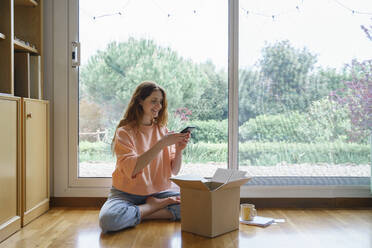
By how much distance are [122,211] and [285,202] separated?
1.25 meters

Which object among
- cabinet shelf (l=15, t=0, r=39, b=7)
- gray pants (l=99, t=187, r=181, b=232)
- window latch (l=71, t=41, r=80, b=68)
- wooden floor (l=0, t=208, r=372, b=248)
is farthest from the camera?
window latch (l=71, t=41, r=80, b=68)

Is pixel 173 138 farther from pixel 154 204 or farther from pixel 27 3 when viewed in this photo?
pixel 27 3

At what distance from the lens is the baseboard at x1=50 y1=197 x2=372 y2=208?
9.12 ft

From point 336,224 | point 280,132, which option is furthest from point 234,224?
point 280,132

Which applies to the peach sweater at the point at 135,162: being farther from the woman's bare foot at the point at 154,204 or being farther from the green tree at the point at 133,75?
the green tree at the point at 133,75

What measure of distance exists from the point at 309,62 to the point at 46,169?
1993 mm

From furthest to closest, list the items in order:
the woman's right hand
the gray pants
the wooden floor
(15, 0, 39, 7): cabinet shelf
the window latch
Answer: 1. the window latch
2. (15, 0, 39, 7): cabinet shelf
3. the woman's right hand
4. the gray pants
5. the wooden floor

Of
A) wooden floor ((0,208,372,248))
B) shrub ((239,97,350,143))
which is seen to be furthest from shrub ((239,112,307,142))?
wooden floor ((0,208,372,248))

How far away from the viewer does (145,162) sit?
225 centimetres

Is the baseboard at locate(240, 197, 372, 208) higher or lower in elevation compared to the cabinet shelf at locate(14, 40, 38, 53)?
lower

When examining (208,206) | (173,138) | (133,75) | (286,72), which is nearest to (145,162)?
(173,138)

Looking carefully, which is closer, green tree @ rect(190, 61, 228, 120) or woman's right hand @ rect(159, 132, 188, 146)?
woman's right hand @ rect(159, 132, 188, 146)

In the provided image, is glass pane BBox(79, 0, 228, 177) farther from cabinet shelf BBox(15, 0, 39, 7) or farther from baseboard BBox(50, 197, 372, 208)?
cabinet shelf BBox(15, 0, 39, 7)

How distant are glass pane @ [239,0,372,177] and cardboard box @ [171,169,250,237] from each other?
2.47 feet
